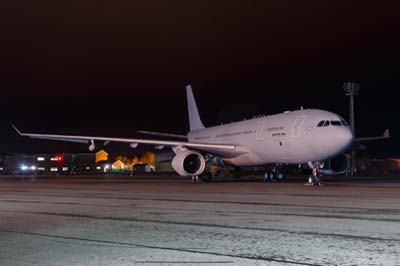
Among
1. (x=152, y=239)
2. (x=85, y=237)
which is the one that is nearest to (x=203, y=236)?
(x=152, y=239)

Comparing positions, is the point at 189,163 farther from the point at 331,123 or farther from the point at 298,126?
the point at 331,123

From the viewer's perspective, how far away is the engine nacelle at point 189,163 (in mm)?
30500

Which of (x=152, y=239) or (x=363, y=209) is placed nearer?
(x=152, y=239)

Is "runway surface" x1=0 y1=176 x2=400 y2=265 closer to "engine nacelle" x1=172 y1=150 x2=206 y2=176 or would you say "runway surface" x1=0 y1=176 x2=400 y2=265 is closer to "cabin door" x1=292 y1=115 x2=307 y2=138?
"cabin door" x1=292 y1=115 x2=307 y2=138

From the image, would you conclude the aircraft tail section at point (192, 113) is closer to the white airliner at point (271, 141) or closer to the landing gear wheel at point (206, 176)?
the white airliner at point (271, 141)

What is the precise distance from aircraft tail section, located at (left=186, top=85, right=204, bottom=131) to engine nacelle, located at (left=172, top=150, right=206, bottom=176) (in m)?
12.5

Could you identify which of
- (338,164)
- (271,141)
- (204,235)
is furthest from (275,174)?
(204,235)

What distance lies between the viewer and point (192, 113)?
148 ft

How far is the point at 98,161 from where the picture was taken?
11956 centimetres

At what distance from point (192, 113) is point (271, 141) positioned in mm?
18558

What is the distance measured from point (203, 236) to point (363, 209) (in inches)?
218

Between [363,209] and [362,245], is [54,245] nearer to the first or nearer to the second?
[362,245]

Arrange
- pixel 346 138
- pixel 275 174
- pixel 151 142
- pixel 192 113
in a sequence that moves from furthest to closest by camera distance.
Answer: pixel 192 113 → pixel 151 142 → pixel 275 174 → pixel 346 138

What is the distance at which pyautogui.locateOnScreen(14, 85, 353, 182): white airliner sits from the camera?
23969 millimetres
